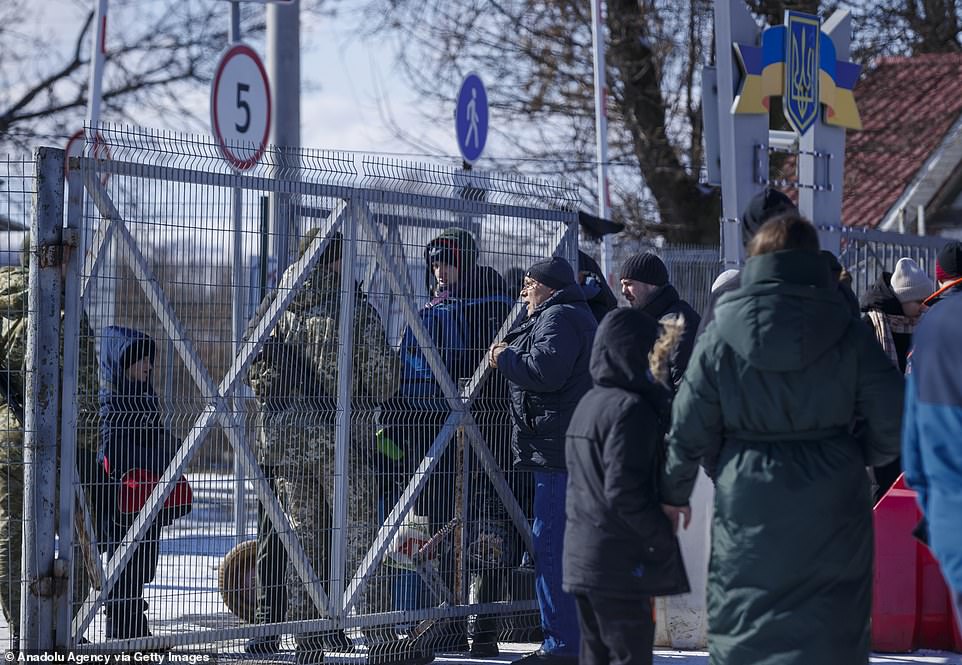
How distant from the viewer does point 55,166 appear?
5.70m

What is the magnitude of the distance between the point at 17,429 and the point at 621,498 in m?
2.66

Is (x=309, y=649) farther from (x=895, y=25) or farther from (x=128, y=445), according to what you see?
(x=895, y=25)

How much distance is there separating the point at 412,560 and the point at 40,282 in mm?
2234

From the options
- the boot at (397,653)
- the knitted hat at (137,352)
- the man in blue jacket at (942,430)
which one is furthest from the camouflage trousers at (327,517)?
the man in blue jacket at (942,430)

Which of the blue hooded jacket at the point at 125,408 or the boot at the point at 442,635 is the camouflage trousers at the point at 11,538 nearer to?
the blue hooded jacket at the point at 125,408

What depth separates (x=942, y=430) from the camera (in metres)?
3.63

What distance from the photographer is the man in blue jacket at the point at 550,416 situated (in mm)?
6395

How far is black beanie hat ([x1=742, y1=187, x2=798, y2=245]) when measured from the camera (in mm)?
5734

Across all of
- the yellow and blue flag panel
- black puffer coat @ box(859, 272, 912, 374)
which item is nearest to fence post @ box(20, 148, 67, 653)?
the yellow and blue flag panel

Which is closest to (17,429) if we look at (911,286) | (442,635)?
(442,635)

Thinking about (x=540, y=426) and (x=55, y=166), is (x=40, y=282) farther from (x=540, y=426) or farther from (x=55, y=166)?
(x=540, y=426)

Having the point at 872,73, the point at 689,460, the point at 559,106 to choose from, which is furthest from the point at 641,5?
the point at 689,460

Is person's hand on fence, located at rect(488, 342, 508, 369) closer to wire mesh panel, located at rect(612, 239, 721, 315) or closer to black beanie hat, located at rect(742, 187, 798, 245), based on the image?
black beanie hat, located at rect(742, 187, 798, 245)

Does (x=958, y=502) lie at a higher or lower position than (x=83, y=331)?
lower
